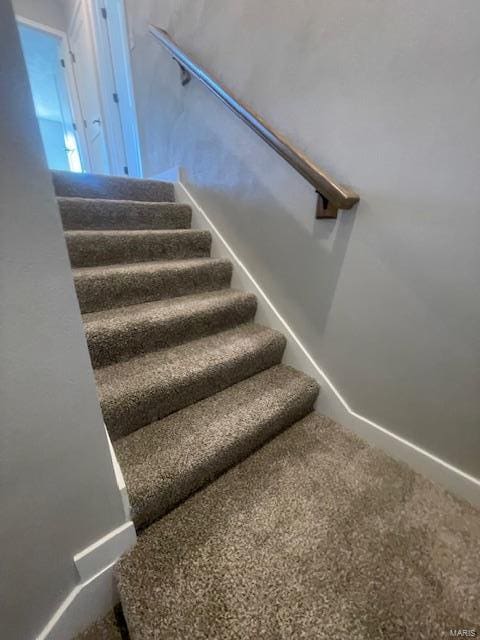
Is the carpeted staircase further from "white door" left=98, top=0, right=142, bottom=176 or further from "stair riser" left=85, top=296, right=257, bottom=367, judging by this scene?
"white door" left=98, top=0, right=142, bottom=176

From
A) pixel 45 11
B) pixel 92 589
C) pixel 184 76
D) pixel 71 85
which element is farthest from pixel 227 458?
pixel 45 11

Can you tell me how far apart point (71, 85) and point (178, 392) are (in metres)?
4.25

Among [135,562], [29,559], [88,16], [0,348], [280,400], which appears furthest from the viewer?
[88,16]

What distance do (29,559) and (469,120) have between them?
1.41 meters

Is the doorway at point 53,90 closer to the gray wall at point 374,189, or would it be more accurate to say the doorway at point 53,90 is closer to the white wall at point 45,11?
the white wall at point 45,11

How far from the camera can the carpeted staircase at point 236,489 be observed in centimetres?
61

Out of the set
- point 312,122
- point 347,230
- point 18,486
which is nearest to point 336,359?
point 347,230

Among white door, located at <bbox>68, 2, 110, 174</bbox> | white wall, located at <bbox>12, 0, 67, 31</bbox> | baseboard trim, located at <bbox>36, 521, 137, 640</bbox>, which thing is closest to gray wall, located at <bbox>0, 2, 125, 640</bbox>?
baseboard trim, located at <bbox>36, 521, 137, 640</bbox>

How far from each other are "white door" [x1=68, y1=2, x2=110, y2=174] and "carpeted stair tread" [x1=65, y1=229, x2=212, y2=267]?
229cm

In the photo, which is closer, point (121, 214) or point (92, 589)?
point (92, 589)

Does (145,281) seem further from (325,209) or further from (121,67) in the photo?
(121,67)

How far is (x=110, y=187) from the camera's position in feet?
5.25

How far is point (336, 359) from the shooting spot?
1144 mm

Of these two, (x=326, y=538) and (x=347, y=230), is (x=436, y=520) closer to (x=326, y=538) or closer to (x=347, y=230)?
(x=326, y=538)
